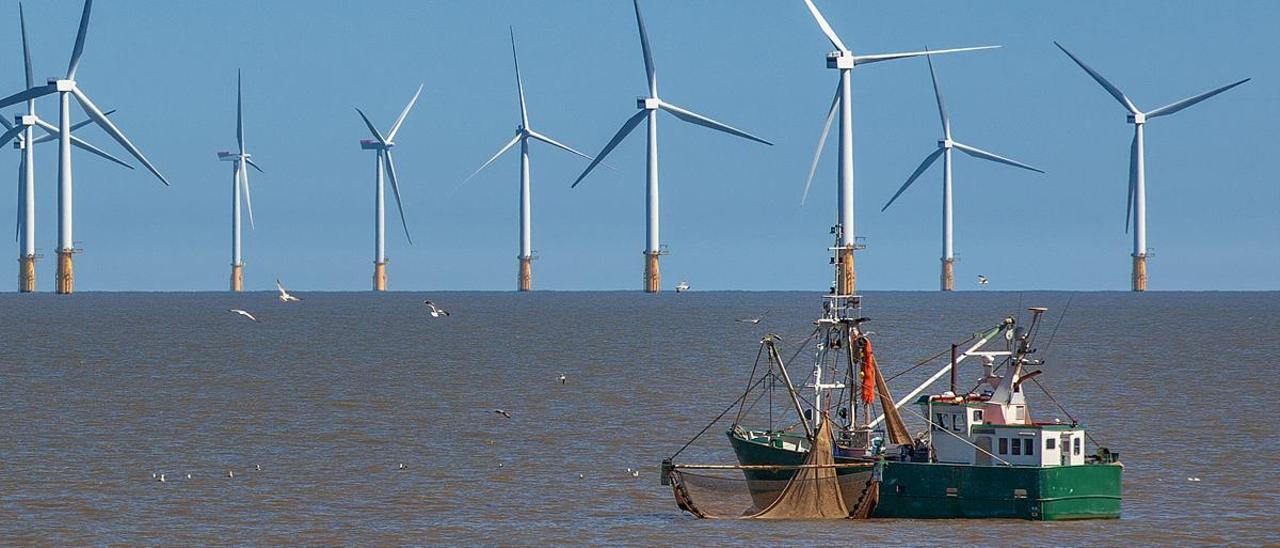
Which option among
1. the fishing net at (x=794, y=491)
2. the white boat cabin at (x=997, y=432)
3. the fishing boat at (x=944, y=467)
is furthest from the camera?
the fishing net at (x=794, y=491)

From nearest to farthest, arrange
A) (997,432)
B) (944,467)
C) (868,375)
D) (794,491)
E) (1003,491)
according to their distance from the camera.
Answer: (1003,491) → (997,432) → (944,467) → (794,491) → (868,375)

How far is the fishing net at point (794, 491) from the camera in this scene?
74125 millimetres

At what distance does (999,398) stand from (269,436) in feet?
149

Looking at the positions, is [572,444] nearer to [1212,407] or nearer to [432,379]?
[1212,407]

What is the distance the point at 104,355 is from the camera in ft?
637

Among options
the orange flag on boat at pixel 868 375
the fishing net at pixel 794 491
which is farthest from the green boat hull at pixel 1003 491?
the orange flag on boat at pixel 868 375

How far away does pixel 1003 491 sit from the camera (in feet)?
236

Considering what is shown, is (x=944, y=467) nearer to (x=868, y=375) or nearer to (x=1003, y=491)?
(x=1003, y=491)

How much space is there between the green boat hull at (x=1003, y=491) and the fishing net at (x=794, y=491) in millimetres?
1185

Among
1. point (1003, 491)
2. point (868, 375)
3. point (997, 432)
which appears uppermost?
point (868, 375)

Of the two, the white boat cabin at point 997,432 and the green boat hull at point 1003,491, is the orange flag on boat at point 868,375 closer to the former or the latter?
the white boat cabin at point 997,432

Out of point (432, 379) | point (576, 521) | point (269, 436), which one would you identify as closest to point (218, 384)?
point (432, 379)

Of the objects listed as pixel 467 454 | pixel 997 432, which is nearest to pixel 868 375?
Result: pixel 997 432

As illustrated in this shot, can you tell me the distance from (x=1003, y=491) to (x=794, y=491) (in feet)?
25.6
